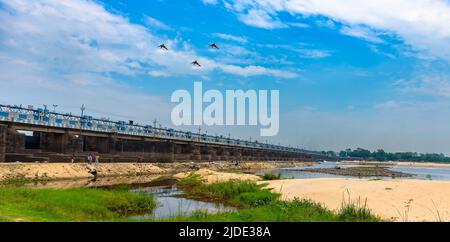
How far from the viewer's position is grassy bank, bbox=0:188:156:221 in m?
16.5

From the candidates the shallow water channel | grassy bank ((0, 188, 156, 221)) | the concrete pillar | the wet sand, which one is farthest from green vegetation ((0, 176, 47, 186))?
the wet sand

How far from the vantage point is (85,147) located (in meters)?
67.7

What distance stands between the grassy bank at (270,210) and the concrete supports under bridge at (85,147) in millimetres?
26522

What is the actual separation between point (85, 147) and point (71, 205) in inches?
1977

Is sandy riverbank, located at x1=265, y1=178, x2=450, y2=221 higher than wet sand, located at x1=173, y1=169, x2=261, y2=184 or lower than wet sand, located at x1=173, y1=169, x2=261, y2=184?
higher

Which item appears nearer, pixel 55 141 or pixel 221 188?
pixel 221 188

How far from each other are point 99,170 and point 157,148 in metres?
31.0

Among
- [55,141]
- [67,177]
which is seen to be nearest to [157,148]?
[55,141]

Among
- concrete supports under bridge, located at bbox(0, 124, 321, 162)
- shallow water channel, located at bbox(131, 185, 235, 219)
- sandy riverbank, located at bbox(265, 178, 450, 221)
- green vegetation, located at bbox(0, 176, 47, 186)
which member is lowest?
shallow water channel, located at bbox(131, 185, 235, 219)

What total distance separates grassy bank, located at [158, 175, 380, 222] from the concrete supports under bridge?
26522 millimetres

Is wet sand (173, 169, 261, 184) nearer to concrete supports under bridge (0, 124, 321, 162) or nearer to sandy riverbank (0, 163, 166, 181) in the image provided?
sandy riverbank (0, 163, 166, 181)
